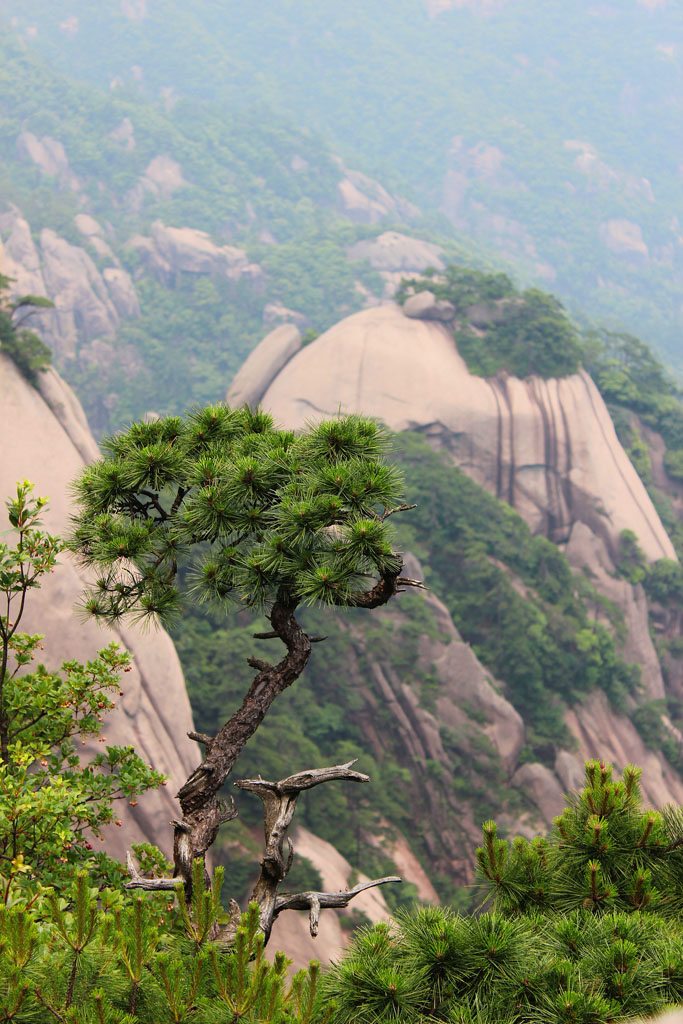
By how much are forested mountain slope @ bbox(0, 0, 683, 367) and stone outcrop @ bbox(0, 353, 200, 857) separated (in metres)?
59.4

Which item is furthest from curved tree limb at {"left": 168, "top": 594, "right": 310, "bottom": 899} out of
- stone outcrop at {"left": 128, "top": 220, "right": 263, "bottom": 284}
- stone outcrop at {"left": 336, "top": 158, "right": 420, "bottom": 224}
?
stone outcrop at {"left": 336, "top": 158, "right": 420, "bottom": 224}

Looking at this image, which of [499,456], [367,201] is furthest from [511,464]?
[367,201]

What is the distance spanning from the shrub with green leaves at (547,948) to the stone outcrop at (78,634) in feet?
27.3

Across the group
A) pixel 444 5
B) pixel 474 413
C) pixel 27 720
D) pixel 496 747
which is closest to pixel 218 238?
pixel 474 413

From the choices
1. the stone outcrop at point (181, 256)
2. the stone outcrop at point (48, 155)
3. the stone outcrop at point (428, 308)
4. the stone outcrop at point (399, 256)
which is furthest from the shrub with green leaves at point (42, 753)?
the stone outcrop at point (48, 155)

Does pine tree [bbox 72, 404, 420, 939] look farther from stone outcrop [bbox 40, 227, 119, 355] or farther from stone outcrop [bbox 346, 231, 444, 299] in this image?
stone outcrop [bbox 346, 231, 444, 299]

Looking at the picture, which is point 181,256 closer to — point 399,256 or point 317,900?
point 399,256

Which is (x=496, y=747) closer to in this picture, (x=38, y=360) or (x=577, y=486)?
(x=577, y=486)

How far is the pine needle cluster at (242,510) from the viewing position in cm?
450

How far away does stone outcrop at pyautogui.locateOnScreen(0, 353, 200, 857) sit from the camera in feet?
38.9

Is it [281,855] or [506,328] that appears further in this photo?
[506,328]

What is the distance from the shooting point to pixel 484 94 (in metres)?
93.8

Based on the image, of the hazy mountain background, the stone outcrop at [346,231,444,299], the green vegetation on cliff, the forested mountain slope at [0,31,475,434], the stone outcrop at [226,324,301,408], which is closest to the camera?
the hazy mountain background

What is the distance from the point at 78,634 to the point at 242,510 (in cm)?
831
